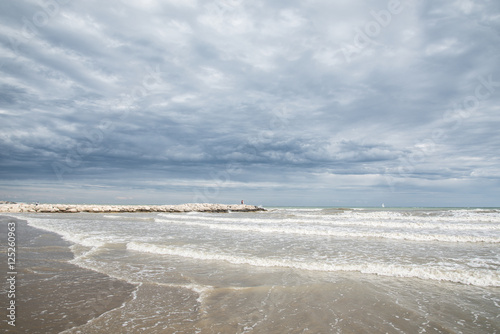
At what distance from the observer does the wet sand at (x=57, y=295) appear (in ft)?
15.7

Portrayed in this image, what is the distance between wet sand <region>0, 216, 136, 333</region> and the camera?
4.79 metres

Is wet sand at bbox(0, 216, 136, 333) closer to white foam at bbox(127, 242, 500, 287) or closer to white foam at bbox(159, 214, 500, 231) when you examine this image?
white foam at bbox(127, 242, 500, 287)

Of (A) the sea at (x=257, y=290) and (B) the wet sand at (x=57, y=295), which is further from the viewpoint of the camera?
(A) the sea at (x=257, y=290)

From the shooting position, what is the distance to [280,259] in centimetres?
1016

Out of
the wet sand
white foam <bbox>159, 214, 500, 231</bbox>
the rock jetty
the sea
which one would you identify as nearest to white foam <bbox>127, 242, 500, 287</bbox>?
the sea

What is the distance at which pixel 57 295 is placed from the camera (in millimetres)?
6164

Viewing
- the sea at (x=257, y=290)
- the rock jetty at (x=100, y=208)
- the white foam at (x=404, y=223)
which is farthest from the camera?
the rock jetty at (x=100, y=208)

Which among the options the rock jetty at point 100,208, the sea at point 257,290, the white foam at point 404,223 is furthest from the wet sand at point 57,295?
the rock jetty at point 100,208

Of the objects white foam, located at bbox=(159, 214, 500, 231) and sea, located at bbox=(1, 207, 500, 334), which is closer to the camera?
sea, located at bbox=(1, 207, 500, 334)

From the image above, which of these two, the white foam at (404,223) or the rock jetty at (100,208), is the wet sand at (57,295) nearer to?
the white foam at (404,223)

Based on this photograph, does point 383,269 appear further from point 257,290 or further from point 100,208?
point 100,208

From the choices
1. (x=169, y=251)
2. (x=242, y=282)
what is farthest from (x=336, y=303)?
(x=169, y=251)

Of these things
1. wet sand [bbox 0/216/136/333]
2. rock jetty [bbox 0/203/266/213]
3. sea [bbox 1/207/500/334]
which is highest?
rock jetty [bbox 0/203/266/213]

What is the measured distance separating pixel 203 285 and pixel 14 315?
382 cm
